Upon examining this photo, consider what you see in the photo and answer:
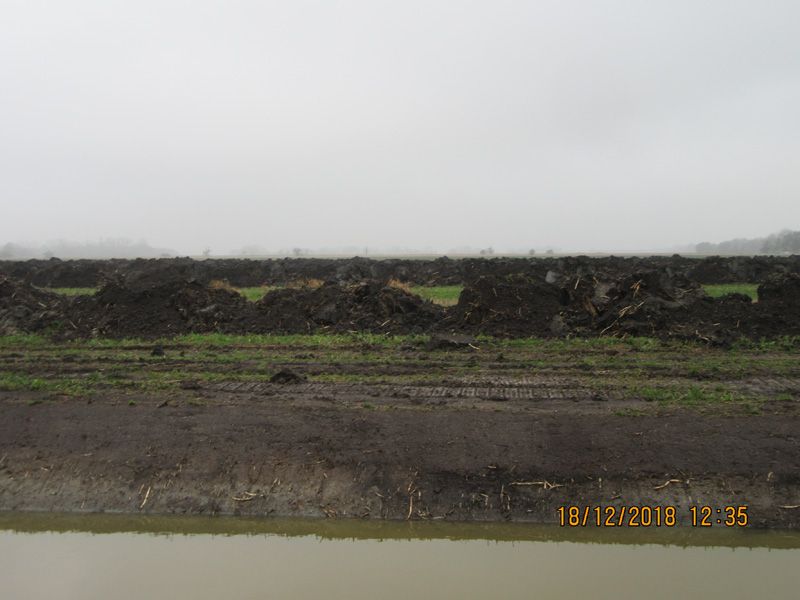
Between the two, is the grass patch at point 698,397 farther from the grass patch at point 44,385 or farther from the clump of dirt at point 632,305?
the grass patch at point 44,385

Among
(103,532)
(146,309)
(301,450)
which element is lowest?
(103,532)

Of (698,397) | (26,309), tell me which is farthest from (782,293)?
(26,309)

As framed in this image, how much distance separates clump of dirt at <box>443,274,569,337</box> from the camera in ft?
52.9

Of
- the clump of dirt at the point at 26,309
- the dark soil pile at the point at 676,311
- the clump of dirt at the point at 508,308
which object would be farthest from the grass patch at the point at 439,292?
the clump of dirt at the point at 26,309

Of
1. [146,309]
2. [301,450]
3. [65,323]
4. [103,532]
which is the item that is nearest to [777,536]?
[301,450]

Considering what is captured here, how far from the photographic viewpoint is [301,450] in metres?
8.24

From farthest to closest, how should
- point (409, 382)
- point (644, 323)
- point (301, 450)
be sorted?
point (644, 323)
point (409, 382)
point (301, 450)

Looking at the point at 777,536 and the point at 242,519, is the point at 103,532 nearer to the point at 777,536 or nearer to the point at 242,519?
the point at 242,519

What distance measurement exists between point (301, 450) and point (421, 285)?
23920 millimetres

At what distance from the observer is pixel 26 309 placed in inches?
752

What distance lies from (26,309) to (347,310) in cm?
1017

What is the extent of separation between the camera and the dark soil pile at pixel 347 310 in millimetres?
17172
